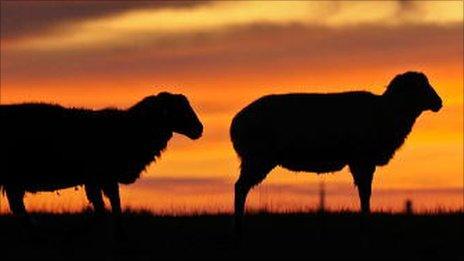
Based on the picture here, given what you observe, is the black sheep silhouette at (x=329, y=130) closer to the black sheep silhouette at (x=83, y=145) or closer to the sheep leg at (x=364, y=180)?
the sheep leg at (x=364, y=180)

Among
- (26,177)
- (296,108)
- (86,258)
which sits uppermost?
(296,108)

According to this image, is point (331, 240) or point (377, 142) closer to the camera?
point (331, 240)

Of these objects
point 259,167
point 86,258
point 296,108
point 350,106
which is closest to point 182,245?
point 86,258

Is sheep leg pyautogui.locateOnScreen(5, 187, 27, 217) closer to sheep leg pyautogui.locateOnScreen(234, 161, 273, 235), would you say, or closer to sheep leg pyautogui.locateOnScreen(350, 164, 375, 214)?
sheep leg pyautogui.locateOnScreen(234, 161, 273, 235)

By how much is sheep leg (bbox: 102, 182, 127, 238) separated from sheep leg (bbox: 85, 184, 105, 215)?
18 centimetres

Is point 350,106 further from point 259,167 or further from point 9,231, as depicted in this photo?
point 9,231

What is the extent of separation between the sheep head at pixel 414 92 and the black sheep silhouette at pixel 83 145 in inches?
186

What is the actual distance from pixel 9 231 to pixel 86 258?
3.43 m

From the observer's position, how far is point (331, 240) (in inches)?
662

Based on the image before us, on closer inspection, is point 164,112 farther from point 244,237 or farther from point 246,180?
point 244,237

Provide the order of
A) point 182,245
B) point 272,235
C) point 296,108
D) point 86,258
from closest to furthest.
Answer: point 86,258, point 182,245, point 272,235, point 296,108

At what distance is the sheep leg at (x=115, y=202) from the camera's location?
55.4 ft

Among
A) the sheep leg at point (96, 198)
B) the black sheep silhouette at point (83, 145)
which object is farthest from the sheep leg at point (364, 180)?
the sheep leg at point (96, 198)

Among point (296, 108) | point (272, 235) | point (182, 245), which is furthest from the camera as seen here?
point (296, 108)
